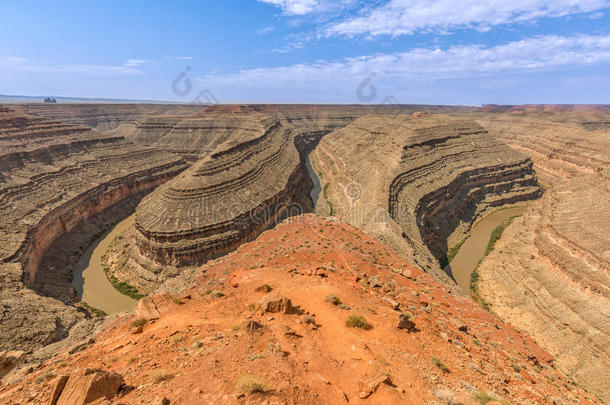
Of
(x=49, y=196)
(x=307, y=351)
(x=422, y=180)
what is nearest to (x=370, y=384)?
(x=307, y=351)

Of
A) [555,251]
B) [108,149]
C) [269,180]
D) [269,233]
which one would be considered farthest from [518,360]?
[108,149]

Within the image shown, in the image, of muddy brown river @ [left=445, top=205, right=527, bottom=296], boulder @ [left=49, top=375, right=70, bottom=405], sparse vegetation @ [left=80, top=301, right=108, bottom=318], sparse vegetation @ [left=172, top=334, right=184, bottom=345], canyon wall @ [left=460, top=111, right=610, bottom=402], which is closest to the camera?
boulder @ [left=49, top=375, right=70, bottom=405]

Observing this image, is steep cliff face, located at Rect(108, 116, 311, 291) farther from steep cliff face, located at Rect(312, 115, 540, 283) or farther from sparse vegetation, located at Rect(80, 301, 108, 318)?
steep cliff face, located at Rect(312, 115, 540, 283)

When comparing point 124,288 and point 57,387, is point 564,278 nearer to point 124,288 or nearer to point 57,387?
point 57,387

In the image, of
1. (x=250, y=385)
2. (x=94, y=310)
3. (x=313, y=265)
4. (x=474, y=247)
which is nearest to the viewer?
(x=250, y=385)

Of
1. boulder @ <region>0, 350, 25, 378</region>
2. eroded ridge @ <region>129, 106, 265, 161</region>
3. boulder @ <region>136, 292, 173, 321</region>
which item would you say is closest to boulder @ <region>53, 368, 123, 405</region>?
boulder @ <region>136, 292, 173, 321</region>

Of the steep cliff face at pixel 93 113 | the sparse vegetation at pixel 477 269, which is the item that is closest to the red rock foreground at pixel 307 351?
the sparse vegetation at pixel 477 269
